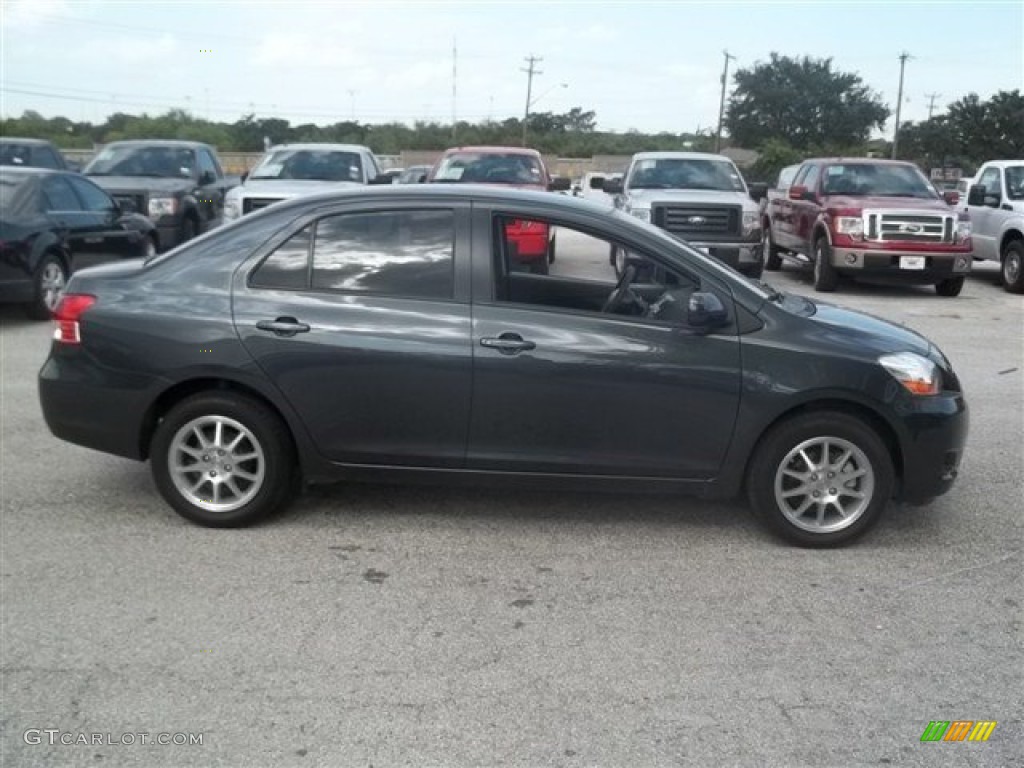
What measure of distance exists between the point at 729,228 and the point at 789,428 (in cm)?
976

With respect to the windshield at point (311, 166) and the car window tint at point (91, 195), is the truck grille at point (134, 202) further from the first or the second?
the car window tint at point (91, 195)

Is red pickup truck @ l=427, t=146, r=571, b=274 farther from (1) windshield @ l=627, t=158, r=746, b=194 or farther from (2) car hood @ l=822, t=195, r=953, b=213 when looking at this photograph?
(2) car hood @ l=822, t=195, r=953, b=213

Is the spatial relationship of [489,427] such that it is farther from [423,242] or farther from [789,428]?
[789,428]

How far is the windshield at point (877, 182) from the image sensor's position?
1506 centimetres

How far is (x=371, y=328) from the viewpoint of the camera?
489 centimetres

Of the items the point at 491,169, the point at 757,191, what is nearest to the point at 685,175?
the point at 757,191

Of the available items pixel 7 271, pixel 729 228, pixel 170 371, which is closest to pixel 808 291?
pixel 729 228

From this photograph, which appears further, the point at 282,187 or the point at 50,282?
the point at 282,187

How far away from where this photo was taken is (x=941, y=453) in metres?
4.89

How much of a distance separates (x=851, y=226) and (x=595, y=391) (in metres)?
10.6

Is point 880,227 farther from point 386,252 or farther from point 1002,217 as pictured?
point 386,252

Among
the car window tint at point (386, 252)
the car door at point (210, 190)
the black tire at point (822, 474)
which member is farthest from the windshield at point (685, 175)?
the black tire at point (822, 474)

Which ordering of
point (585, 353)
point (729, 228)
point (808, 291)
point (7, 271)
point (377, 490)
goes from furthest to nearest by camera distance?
1. point (808, 291)
2. point (729, 228)
3. point (7, 271)
4. point (377, 490)
5. point (585, 353)

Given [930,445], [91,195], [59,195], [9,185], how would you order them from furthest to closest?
[91,195] < [59,195] < [9,185] < [930,445]
